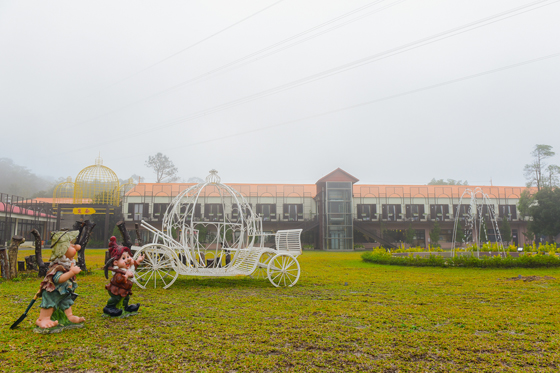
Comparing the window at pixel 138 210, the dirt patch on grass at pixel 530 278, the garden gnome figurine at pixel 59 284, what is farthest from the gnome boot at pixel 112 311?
the window at pixel 138 210

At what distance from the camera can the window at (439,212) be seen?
36.3 metres

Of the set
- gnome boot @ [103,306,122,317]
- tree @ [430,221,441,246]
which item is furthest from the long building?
gnome boot @ [103,306,122,317]

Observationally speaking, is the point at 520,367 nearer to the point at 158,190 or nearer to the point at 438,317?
the point at 438,317

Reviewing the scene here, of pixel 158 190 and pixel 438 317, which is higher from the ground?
pixel 158 190

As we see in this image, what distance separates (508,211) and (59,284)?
41.4 meters

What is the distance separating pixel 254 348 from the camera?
340 centimetres

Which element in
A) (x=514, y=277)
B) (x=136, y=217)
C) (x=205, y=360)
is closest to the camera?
(x=205, y=360)

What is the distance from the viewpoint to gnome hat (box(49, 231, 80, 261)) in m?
3.96

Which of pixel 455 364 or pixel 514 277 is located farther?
pixel 514 277

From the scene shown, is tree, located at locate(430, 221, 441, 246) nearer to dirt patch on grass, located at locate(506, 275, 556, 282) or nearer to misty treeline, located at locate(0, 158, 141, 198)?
dirt patch on grass, located at locate(506, 275, 556, 282)

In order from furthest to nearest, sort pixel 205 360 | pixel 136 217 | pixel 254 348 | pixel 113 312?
pixel 136 217 → pixel 113 312 → pixel 254 348 → pixel 205 360

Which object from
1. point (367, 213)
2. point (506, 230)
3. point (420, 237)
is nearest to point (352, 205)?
point (367, 213)

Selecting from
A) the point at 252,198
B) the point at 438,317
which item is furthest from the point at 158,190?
the point at 438,317

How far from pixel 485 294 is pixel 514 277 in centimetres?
335
